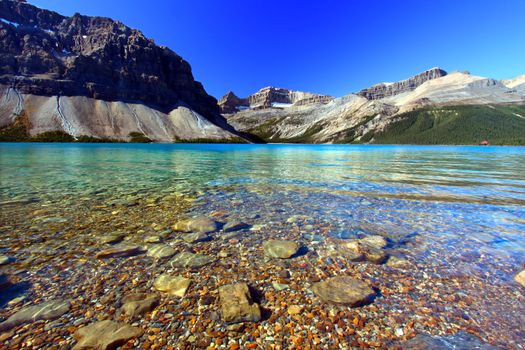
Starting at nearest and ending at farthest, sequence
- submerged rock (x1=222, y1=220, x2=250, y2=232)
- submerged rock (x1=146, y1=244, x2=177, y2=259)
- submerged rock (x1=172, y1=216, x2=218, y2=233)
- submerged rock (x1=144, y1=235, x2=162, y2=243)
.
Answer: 1. submerged rock (x1=146, y1=244, x2=177, y2=259)
2. submerged rock (x1=144, y1=235, x2=162, y2=243)
3. submerged rock (x1=172, y1=216, x2=218, y2=233)
4. submerged rock (x1=222, y1=220, x2=250, y2=232)

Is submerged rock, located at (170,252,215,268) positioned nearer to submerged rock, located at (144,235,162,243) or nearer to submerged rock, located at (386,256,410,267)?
submerged rock, located at (144,235,162,243)

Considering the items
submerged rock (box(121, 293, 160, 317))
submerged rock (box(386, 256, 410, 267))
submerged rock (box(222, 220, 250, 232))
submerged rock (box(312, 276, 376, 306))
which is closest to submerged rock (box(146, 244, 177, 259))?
submerged rock (box(121, 293, 160, 317))

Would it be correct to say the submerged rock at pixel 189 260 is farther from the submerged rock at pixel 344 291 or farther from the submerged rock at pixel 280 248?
the submerged rock at pixel 344 291

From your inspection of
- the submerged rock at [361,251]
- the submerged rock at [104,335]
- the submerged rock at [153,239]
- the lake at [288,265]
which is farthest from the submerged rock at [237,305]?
the submerged rock at [153,239]

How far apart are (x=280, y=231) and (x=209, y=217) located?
349cm

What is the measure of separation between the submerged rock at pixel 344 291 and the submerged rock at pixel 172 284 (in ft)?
9.88

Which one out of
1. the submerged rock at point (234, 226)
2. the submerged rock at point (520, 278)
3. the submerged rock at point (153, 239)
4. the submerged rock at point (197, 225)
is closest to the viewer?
the submerged rock at point (520, 278)

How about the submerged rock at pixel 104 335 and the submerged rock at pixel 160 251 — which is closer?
the submerged rock at pixel 104 335

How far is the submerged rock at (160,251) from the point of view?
7.67 meters

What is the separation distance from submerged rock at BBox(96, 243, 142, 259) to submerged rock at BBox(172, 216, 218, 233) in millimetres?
2007

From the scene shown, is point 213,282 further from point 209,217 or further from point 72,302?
point 209,217

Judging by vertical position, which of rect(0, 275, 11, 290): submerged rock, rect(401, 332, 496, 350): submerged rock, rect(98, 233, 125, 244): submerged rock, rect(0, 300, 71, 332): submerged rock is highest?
rect(0, 275, 11, 290): submerged rock

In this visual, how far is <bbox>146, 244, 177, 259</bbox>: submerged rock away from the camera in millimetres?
7668

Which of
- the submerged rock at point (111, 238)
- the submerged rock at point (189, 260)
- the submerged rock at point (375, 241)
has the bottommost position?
the submerged rock at point (189, 260)
